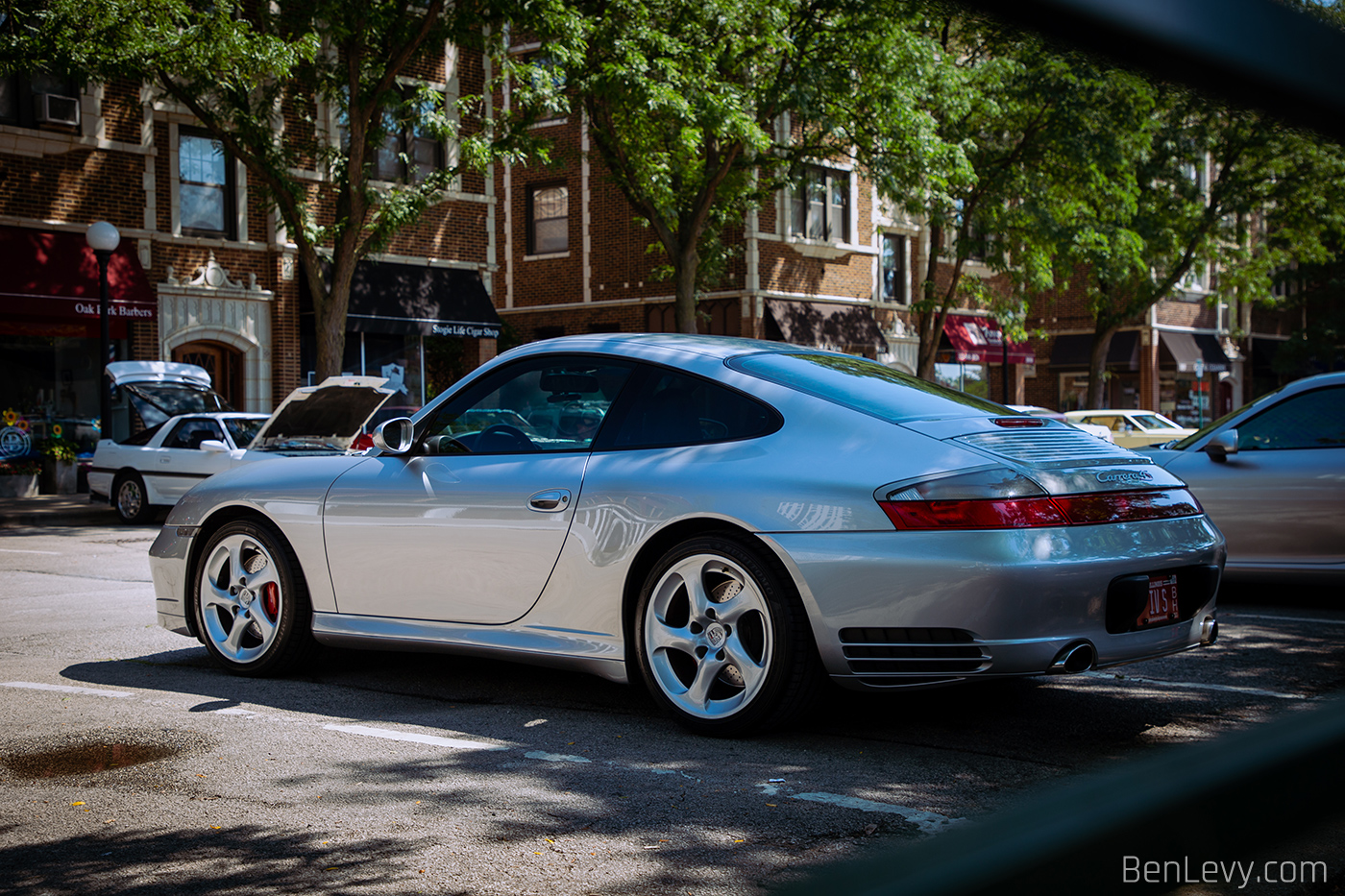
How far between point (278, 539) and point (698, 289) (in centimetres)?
2420

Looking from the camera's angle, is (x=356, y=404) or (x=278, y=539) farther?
(x=356, y=404)

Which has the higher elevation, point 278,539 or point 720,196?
point 720,196

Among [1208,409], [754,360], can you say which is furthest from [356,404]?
[1208,409]

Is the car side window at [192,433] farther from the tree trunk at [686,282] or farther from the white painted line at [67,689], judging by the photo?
the white painted line at [67,689]

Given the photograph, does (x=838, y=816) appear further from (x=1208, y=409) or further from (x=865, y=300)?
(x=1208, y=409)

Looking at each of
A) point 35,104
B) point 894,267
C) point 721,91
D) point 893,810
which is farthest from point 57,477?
point 894,267

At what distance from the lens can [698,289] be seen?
29594 mm

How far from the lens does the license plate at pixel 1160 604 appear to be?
430 cm

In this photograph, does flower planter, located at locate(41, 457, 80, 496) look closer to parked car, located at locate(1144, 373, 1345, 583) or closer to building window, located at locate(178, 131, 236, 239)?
building window, located at locate(178, 131, 236, 239)

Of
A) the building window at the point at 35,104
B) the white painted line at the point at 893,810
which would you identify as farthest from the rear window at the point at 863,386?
the building window at the point at 35,104

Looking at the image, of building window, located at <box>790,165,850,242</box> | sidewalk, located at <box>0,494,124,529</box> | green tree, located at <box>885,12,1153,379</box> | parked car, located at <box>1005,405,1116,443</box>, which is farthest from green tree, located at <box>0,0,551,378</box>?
building window, located at <box>790,165,850,242</box>

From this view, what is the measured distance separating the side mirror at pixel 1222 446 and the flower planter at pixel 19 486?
61.1 ft

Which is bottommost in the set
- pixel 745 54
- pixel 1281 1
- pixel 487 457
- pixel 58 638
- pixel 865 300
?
pixel 58 638

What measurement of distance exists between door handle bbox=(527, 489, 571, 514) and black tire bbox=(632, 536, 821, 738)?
519 millimetres
